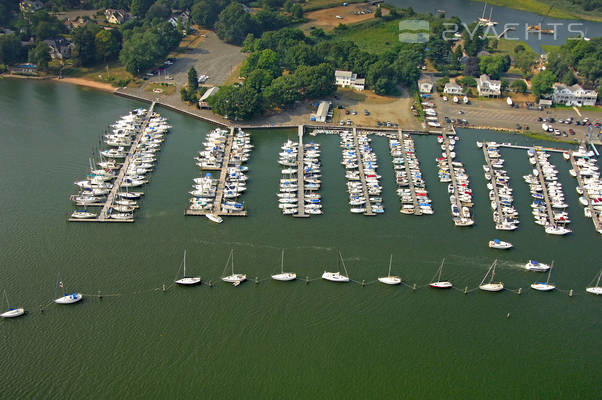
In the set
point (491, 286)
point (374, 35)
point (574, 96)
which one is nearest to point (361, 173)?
point (491, 286)

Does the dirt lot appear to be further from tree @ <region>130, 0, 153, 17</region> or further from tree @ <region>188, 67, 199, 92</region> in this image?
tree @ <region>188, 67, 199, 92</region>

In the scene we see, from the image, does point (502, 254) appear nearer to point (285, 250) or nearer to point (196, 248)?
point (285, 250)

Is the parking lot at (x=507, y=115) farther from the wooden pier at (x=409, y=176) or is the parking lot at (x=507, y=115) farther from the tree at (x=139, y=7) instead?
the tree at (x=139, y=7)

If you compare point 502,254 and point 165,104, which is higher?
point 165,104

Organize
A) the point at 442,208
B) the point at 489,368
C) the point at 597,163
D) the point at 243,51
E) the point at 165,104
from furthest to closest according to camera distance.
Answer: the point at 243,51 < the point at 165,104 < the point at 597,163 < the point at 442,208 < the point at 489,368

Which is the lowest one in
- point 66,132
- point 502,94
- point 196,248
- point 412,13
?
point 196,248

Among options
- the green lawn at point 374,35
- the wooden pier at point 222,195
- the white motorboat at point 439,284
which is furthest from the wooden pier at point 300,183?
the green lawn at point 374,35

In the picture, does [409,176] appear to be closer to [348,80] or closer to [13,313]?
[348,80]

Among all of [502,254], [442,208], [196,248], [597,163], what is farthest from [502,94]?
[196,248]
